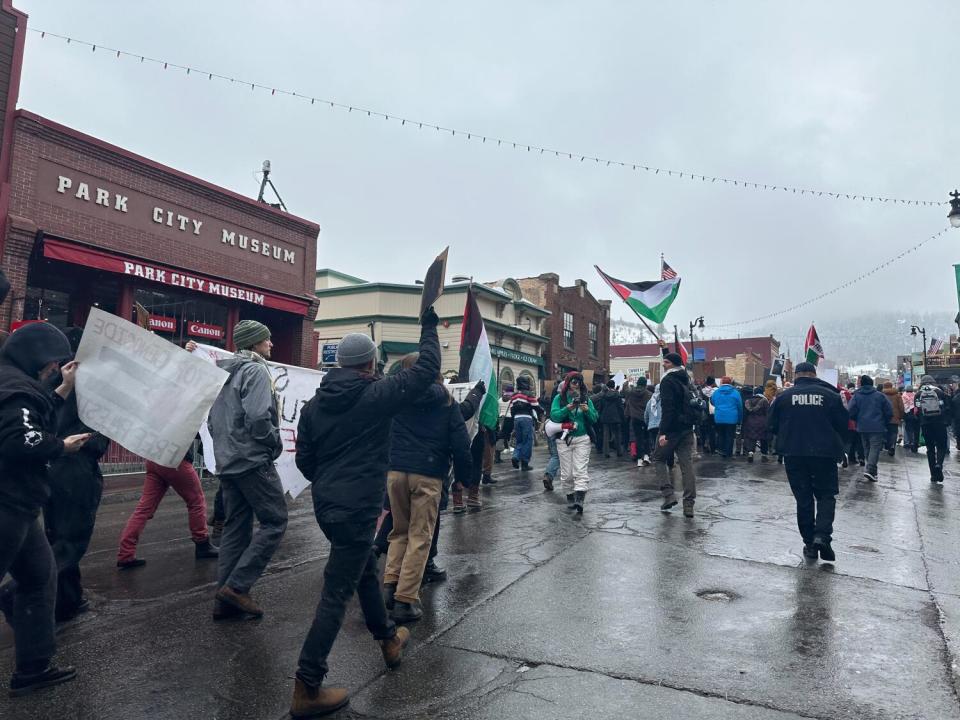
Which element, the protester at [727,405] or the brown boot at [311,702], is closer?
the brown boot at [311,702]

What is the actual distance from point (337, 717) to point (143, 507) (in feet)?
11.7

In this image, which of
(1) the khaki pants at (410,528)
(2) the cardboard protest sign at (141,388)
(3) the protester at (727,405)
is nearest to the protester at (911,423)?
(3) the protester at (727,405)

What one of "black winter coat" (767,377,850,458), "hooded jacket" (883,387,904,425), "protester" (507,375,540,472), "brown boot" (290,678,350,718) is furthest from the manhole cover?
"hooded jacket" (883,387,904,425)

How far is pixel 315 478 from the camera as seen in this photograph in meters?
3.50

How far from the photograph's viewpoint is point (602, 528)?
283 inches

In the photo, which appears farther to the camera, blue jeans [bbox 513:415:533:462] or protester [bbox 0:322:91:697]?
blue jeans [bbox 513:415:533:462]

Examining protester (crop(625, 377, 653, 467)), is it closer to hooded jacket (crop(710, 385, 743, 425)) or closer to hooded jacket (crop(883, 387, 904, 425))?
hooded jacket (crop(710, 385, 743, 425))

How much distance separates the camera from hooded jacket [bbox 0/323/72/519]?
3.18 m

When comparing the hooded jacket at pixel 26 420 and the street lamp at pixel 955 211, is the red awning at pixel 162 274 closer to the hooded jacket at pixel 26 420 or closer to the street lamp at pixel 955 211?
the hooded jacket at pixel 26 420

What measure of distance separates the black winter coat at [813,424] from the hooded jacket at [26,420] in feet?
18.7

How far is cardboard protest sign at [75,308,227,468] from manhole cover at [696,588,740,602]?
12.2ft

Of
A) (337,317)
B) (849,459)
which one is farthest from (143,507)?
(337,317)

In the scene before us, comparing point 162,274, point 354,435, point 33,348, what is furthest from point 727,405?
point 33,348

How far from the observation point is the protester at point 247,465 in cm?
454
